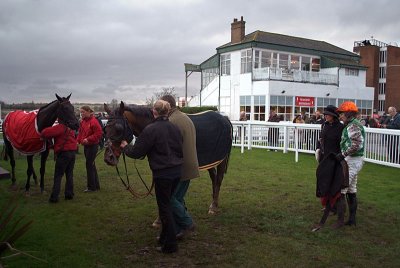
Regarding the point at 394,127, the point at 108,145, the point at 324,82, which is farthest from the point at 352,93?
the point at 108,145

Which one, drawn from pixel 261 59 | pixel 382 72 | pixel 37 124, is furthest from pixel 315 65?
pixel 37 124

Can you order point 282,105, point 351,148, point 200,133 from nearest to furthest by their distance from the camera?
1. point 351,148
2. point 200,133
3. point 282,105

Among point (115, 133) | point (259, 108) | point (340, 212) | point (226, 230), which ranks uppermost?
point (259, 108)

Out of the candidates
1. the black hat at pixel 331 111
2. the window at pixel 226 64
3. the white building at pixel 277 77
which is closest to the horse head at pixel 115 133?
the black hat at pixel 331 111

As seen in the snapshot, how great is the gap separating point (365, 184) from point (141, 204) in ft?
17.2

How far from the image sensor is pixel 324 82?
3203 centimetres

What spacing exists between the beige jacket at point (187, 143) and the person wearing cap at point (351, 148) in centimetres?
216

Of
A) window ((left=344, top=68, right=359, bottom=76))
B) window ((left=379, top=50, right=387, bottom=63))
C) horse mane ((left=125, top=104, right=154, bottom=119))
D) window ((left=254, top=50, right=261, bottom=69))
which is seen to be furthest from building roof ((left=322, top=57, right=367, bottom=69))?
horse mane ((left=125, top=104, right=154, bottom=119))

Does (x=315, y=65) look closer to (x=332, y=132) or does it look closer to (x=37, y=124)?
(x=332, y=132)

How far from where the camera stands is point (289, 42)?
32656 mm

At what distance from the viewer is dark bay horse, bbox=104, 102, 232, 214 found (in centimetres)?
506

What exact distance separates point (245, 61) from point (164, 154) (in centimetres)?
2701

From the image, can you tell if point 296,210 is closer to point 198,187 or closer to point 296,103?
point 198,187

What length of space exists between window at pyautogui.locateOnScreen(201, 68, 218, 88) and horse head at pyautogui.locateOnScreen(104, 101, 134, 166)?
29379mm
